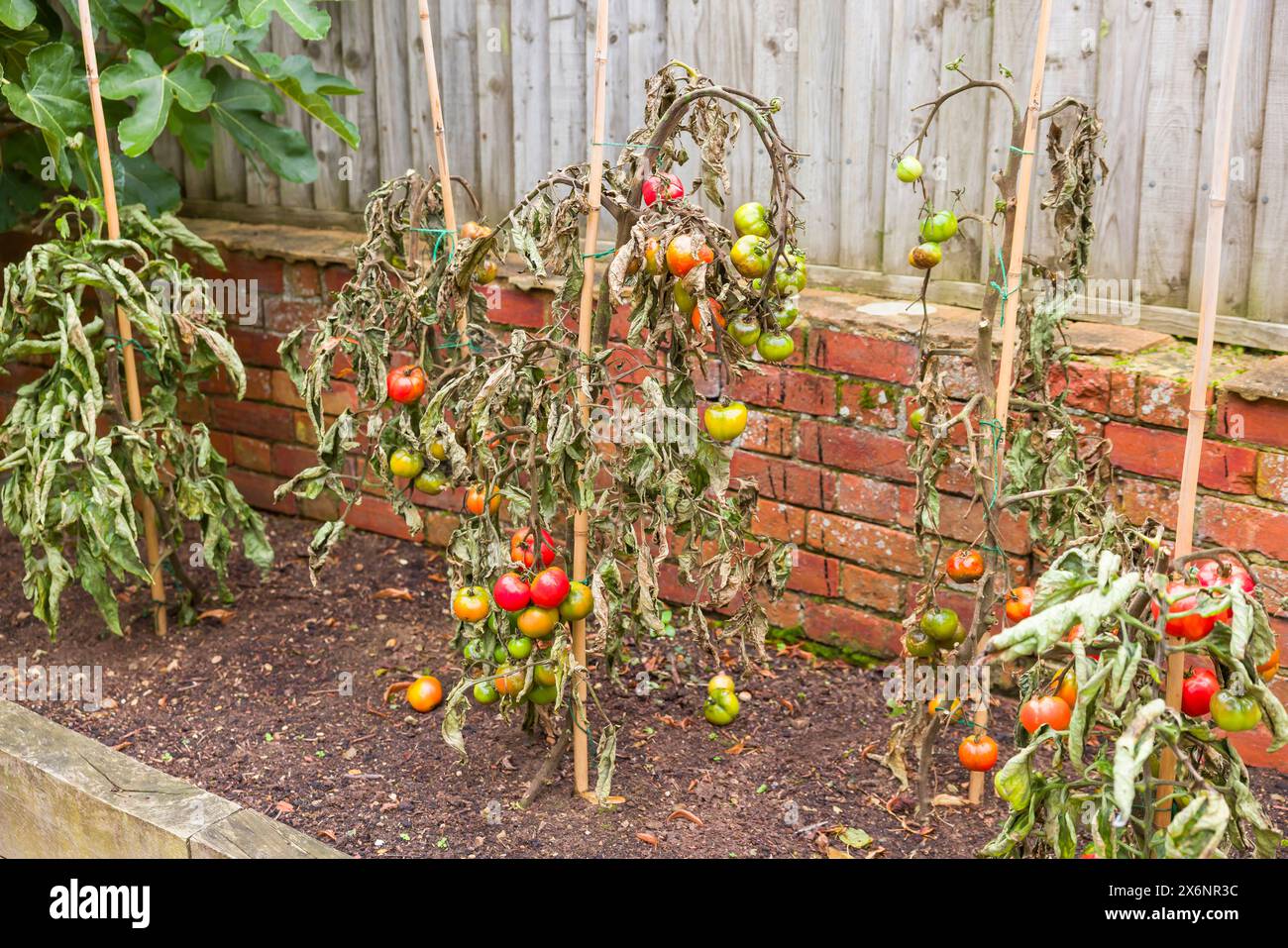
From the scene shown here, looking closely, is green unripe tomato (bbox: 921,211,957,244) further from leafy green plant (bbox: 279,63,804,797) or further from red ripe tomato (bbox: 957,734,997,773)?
red ripe tomato (bbox: 957,734,997,773)

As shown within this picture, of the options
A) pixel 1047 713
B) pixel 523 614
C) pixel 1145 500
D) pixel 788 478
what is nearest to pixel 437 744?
pixel 523 614

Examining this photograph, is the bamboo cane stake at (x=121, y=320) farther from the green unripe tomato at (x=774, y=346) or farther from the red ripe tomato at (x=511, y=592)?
the green unripe tomato at (x=774, y=346)

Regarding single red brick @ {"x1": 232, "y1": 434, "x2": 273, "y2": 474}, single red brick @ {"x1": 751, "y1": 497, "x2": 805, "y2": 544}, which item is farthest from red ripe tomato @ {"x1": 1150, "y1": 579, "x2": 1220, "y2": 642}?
single red brick @ {"x1": 232, "y1": 434, "x2": 273, "y2": 474}

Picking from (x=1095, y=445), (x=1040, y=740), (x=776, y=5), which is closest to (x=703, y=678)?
(x=1095, y=445)

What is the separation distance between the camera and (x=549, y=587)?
8.46 feet

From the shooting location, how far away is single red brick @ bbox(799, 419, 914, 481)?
328 centimetres

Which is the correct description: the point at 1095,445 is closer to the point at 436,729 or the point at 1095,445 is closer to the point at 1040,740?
the point at 1040,740

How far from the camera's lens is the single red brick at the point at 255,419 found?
4.41 meters

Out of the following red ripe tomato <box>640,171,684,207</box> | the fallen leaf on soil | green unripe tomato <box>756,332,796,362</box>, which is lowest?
the fallen leaf on soil

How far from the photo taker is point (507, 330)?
392 centimetres

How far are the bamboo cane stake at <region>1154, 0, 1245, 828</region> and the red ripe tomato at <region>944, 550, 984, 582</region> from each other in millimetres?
637

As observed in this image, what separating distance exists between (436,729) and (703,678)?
2.24 feet

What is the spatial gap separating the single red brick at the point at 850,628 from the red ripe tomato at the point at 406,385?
1.20 m

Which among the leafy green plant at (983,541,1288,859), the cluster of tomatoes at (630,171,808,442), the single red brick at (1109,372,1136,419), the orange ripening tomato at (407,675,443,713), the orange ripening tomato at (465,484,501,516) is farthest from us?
the orange ripening tomato at (407,675,443,713)
